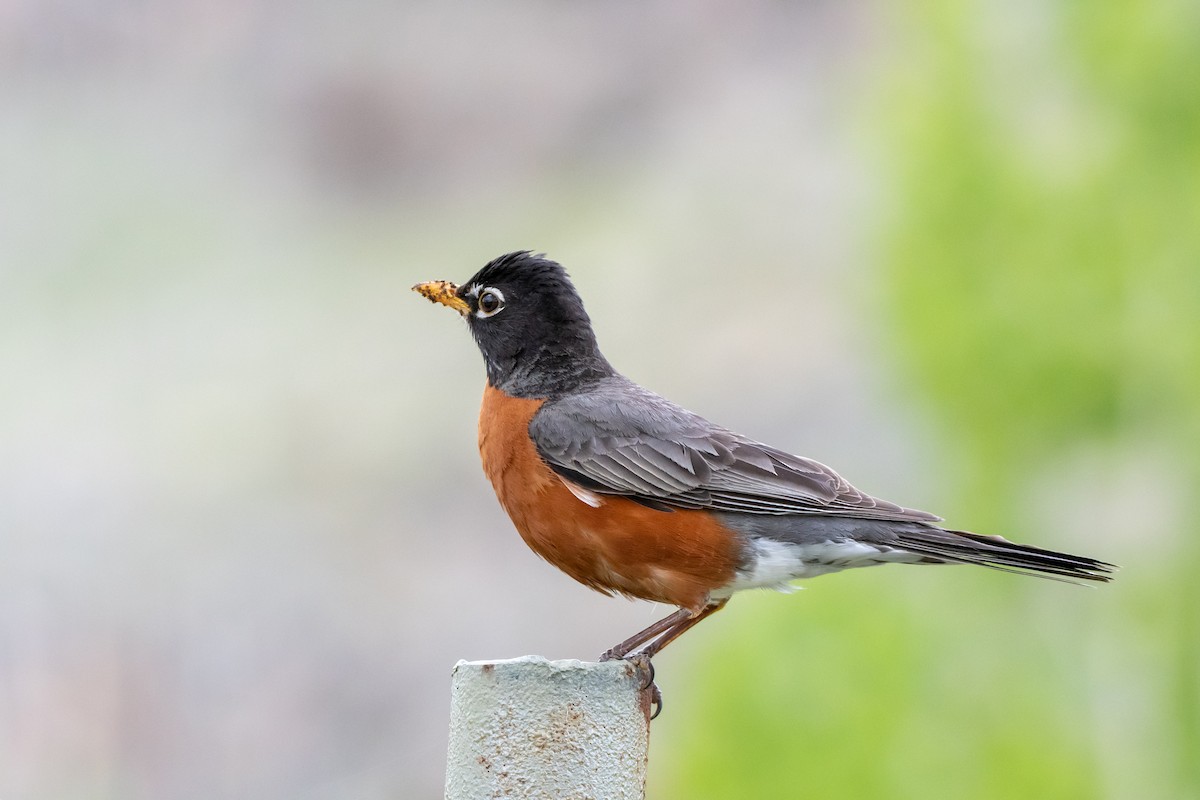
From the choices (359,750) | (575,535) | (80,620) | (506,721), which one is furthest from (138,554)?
(506,721)

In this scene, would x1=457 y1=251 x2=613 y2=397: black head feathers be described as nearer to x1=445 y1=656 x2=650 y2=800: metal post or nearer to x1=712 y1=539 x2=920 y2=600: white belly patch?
x1=712 y1=539 x2=920 y2=600: white belly patch

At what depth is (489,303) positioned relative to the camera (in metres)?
4.65

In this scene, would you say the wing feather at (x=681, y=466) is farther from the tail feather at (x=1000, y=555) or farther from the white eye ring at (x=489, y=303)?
the white eye ring at (x=489, y=303)

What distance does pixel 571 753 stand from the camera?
7.79 ft

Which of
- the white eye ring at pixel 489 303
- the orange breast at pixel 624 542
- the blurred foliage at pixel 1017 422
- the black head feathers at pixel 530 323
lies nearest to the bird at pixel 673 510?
the orange breast at pixel 624 542

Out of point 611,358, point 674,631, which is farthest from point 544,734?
point 611,358

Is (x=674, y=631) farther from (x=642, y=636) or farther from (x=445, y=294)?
(x=445, y=294)

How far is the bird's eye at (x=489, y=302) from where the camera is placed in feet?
15.2

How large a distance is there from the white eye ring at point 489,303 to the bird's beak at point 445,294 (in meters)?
0.05

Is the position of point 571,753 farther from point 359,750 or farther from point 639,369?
point 639,369

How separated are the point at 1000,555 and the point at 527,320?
1.92 meters

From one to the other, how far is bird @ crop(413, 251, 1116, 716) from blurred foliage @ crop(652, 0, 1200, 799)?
3860 mm

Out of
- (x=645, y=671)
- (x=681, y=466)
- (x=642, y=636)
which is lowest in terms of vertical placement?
(x=645, y=671)

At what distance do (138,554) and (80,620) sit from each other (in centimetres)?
120
